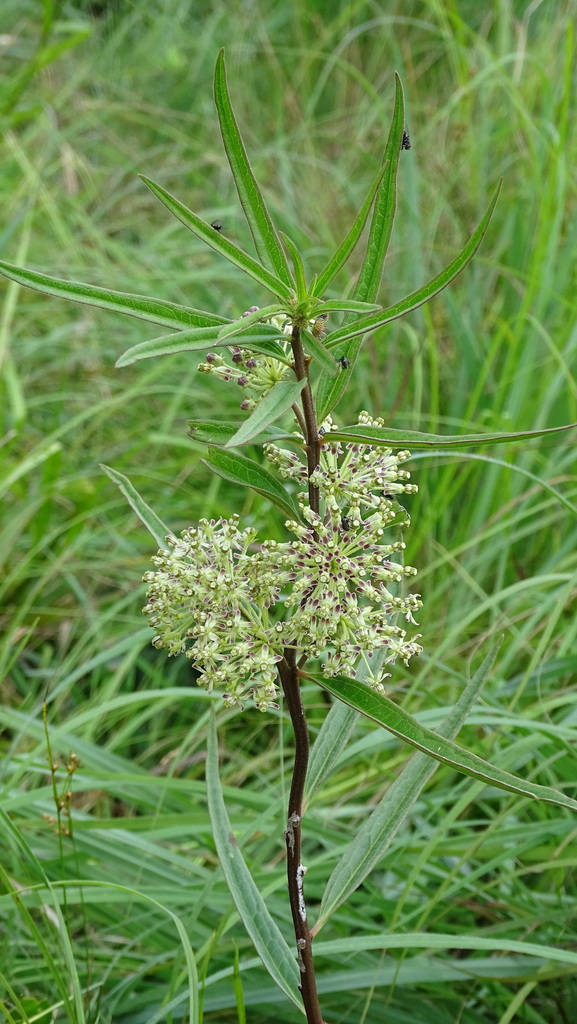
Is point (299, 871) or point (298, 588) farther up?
point (298, 588)

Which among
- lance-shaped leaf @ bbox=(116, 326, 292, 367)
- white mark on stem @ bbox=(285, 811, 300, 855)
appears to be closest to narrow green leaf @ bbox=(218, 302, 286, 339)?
lance-shaped leaf @ bbox=(116, 326, 292, 367)

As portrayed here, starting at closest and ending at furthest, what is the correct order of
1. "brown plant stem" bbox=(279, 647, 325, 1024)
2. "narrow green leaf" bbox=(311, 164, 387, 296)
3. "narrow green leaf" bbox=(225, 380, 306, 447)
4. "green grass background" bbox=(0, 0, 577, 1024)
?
"narrow green leaf" bbox=(225, 380, 306, 447), "narrow green leaf" bbox=(311, 164, 387, 296), "brown plant stem" bbox=(279, 647, 325, 1024), "green grass background" bbox=(0, 0, 577, 1024)

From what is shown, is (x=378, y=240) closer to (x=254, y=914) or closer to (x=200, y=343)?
(x=200, y=343)

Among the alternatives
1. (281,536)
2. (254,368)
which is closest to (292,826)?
(254,368)

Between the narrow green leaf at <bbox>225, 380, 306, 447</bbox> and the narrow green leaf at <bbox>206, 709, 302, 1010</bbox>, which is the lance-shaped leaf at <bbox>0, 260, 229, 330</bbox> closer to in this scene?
the narrow green leaf at <bbox>225, 380, 306, 447</bbox>

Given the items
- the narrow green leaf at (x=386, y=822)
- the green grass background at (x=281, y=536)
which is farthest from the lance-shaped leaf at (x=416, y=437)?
the green grass background at (x=281, y=536)

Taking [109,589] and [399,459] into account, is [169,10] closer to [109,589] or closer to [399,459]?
[109,589]
